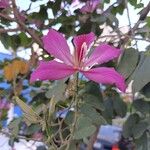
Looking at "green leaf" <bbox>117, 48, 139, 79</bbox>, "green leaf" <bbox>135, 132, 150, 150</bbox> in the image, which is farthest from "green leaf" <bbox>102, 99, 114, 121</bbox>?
"green leaf" <bbox>117, 48, 139, 79</bbox>

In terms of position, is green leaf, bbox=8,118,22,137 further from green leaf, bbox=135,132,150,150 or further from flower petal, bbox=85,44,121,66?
flower petal, bbox=85,44,121,66

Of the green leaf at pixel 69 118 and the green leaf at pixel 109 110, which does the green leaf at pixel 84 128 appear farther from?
the green leaf at pixel 109 110

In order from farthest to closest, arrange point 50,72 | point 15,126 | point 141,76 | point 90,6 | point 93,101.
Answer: point 90,6 < point 15,126 < point 93,101 < point 141,76 < point 50,72

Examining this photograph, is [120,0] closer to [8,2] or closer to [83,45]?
[8,2]

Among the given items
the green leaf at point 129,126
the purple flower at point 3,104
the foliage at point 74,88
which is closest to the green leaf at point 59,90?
the foliage at point 74,88

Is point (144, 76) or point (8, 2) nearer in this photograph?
point (144, 76)

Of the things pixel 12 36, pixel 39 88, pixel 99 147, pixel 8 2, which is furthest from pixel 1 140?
pixel 99 147

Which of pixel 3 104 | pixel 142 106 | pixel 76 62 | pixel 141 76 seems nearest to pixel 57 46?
pixel 76 62

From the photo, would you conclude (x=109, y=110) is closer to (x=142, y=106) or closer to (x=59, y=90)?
(x=142, y=106)
